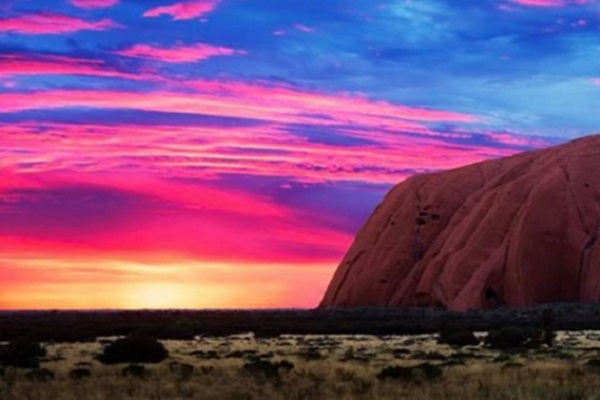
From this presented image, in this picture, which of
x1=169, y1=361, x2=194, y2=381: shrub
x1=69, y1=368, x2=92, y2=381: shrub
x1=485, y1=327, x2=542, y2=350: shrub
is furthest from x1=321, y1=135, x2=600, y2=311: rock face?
x1=69, y1=368, x2=92, y2=381: shrub

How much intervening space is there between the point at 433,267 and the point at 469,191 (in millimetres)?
15367

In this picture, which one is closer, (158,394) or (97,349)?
(158,394)

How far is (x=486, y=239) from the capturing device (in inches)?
4139

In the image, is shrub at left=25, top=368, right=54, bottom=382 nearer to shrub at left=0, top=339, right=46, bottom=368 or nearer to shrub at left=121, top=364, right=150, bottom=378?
shrub at left=121, top=364, right=150, bottom=378

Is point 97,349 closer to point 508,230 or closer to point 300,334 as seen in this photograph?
point 300,334

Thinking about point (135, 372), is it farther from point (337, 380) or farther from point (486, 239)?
point (486, 239)

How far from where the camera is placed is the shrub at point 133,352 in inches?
1560

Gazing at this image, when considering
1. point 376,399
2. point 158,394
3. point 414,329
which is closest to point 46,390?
point 158,394

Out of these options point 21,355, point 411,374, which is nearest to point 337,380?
point 411,374

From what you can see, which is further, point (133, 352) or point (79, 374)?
point (133, 352)

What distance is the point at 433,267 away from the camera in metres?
108

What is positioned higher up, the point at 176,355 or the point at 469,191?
the point at 469,191

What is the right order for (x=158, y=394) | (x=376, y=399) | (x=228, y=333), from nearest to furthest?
1. (x=376, y=399)
2. (x=158, y=394)
3. (x=228, y=333)

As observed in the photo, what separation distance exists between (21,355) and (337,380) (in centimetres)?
1543
